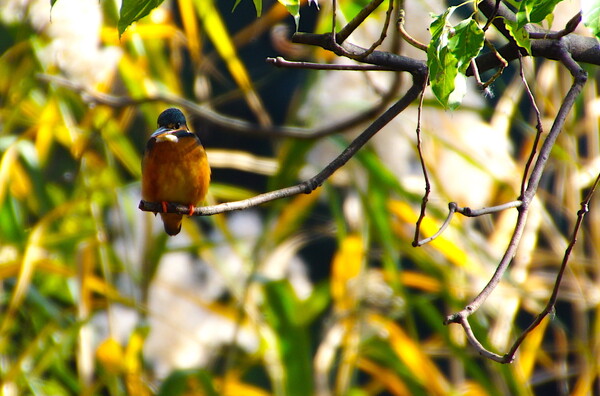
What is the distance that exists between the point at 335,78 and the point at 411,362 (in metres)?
0.88

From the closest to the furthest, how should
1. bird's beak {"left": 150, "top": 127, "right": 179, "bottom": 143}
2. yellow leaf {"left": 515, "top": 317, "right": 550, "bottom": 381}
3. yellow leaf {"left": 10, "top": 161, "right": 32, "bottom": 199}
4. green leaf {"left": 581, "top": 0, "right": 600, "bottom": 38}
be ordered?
green leaf {"left": 581, "top": 0, "right": 600, "bottom": 38} < bird's beak {"left": 150, "top": 127, "right": 179, "bottom": 143} < yellow leaf {"left": 515, "top": 317, "right": 550, "bottom": 381} < yellow leaf {"left": 10, "top": 161, "right": 32, "bottom": 199}

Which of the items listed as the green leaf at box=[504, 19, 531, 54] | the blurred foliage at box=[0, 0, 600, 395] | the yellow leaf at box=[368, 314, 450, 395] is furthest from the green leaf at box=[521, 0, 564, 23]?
the yellow leaf at box=[368, 314, 450, 395]

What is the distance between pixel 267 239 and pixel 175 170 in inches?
39.0

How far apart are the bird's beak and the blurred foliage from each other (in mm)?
644

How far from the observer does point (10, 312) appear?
1.87 metres

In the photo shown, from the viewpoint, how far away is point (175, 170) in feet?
4.17

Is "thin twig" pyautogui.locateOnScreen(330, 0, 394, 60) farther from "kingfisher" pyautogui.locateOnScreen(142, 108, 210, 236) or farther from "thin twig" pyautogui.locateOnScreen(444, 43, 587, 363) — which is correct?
"kingfisher" pyautogui.locateOnScreen(142, 108, 210, 236)

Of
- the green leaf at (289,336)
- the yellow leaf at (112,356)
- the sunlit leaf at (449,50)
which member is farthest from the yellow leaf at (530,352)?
the sunlit leaf at (449,50)

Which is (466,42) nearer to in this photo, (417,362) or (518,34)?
(518,34)

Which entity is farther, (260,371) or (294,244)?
(260,371)

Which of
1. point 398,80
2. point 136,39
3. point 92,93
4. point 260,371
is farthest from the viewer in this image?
point 260,371

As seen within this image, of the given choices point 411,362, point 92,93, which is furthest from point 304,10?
point 411,362

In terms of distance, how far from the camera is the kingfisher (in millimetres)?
1270

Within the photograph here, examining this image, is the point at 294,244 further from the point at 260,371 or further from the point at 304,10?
the point at 304,10
